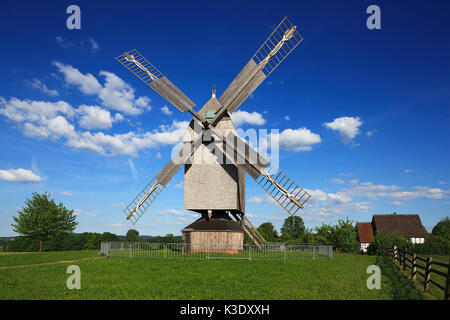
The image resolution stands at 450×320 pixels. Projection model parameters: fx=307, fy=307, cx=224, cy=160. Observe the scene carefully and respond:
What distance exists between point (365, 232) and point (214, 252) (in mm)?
41672

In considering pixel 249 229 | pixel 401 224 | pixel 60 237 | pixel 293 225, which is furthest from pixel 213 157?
pixel 293 225

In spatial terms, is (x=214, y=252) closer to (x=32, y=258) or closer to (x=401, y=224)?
(x=32, y=258)

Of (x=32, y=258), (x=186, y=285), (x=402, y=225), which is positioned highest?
(x=186, y=285)

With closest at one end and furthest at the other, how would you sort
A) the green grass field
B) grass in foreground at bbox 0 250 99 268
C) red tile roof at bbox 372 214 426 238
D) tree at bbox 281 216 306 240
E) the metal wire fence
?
1. the green grass field
2. grass in foreground at bbox 0 250 99 268
3. the metal wire fence
4. red tile roof at bbox 372 214 426 238
5. tree at bbox 281 216 306 240

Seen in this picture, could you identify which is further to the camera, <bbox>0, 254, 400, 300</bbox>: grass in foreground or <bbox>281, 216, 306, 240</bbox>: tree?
<bbox>281, 216, 306, 240</bbox>: tree

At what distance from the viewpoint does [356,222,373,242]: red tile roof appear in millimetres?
52844

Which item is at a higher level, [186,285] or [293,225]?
[186,285]

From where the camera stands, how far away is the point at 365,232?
177 feet

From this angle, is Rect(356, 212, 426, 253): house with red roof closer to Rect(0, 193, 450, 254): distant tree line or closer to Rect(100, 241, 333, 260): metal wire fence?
Rect(0, 193, 450, 254): distant tree line

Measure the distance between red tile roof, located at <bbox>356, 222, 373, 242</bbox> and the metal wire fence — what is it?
35420 millimetres

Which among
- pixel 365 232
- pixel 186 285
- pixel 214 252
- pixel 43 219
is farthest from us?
pixel 365 232

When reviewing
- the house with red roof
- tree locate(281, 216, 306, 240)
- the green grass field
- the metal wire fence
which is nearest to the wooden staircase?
the metal wire fence
